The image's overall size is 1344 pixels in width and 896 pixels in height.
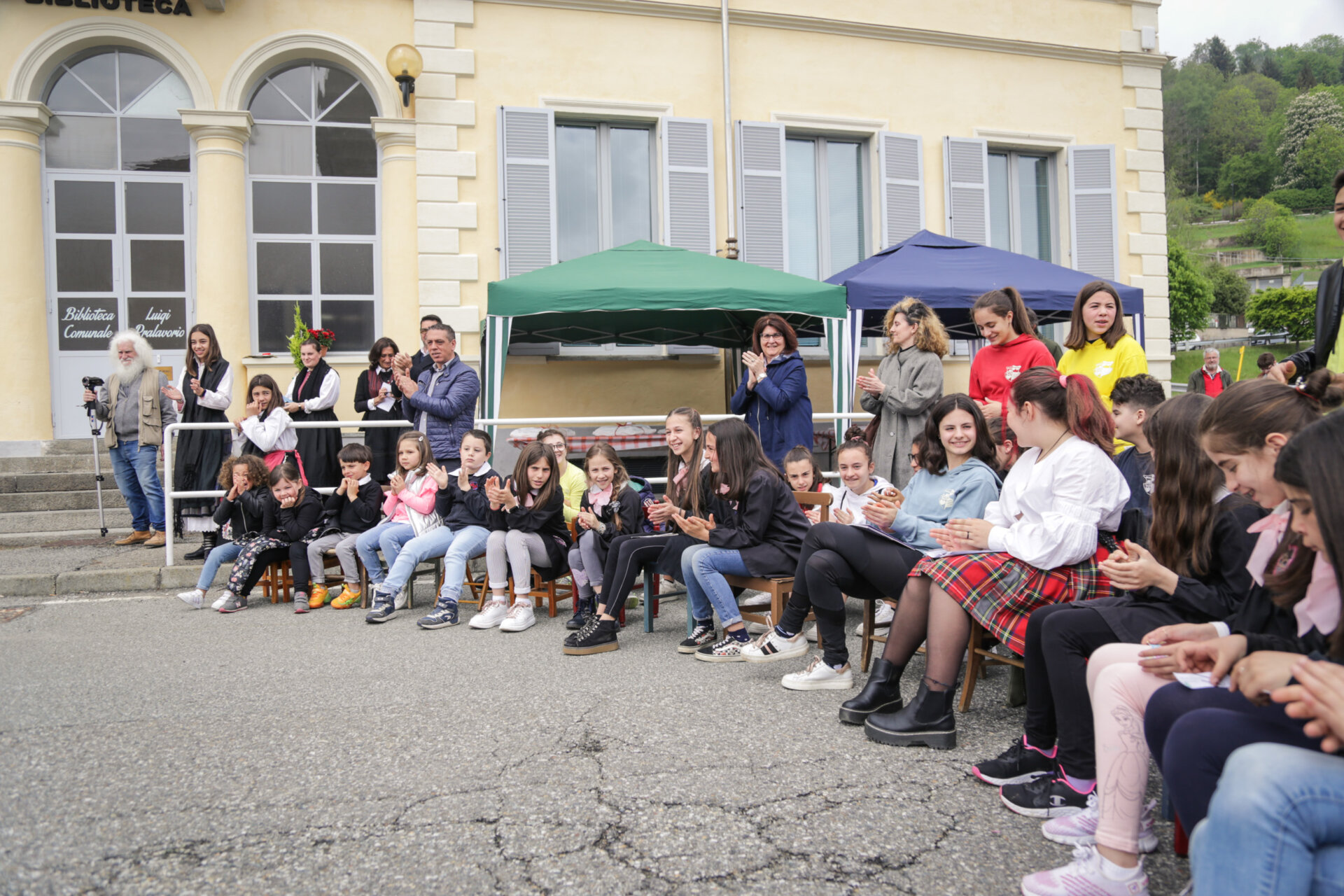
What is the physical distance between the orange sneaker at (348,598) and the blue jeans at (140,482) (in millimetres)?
2511

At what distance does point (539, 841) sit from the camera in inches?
103

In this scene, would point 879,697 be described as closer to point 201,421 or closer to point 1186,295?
point 201,421

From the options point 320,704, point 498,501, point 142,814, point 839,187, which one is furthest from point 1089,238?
point 142,814

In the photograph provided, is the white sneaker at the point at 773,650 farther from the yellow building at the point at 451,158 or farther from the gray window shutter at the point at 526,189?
the gray window shutter at the point at 526,189

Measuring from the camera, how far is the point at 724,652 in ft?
15.8

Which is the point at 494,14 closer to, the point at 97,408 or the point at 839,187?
the point at 839,187

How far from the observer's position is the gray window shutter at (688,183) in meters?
11.0

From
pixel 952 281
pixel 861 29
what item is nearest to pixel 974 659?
pixel 952 281

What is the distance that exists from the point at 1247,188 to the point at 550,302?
98.6 meters

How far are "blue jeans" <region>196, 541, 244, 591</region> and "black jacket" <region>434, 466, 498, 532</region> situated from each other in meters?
1.49

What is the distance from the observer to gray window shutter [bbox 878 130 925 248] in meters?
11.7

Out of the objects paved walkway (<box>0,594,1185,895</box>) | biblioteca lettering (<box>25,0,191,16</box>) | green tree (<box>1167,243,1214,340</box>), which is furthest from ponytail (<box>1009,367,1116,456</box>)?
green tree (<box>1167,243,1214,340</box>)

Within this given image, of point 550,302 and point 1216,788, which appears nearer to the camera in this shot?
point 1216,788

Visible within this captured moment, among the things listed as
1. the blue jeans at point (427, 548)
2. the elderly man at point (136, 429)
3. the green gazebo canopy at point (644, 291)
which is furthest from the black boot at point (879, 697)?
the elderly man at point (136, 429)
